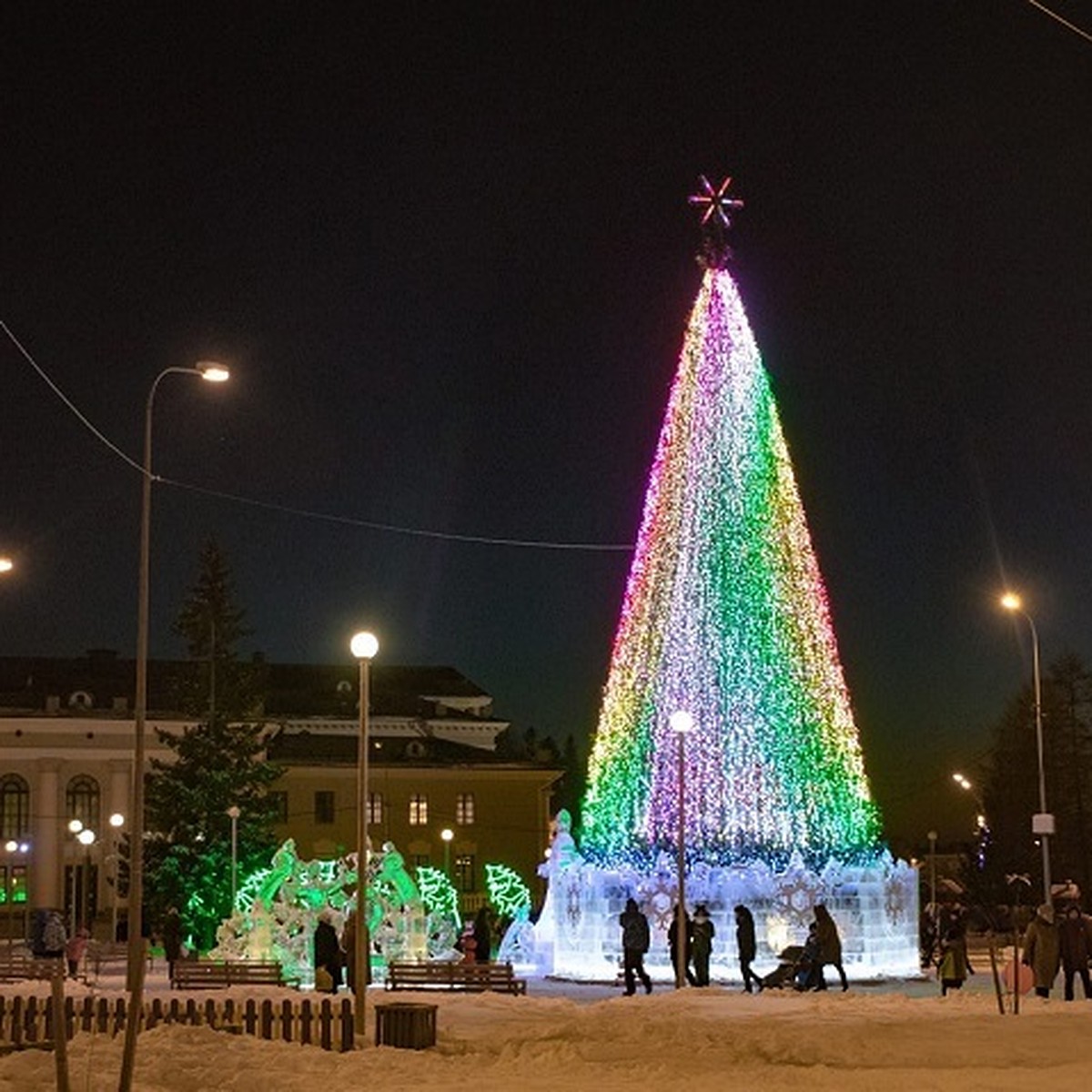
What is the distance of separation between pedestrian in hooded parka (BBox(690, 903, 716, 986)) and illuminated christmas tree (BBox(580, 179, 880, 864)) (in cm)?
229

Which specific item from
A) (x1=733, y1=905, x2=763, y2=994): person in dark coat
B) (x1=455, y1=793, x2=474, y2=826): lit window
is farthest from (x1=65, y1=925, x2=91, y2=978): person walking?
(x1=455, y1=793, x2=474, y2=826): lit window

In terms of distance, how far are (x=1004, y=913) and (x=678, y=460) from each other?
79.6 ft

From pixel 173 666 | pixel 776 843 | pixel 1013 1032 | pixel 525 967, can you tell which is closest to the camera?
pixel 1013 1032

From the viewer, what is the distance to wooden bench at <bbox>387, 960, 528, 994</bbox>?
26.1 metres

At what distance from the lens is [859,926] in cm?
3122

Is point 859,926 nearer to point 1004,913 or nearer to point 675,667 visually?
point 675,667

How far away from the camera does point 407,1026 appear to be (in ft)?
61.4

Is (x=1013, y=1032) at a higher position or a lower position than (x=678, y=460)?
lower

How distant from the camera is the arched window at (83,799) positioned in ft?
276

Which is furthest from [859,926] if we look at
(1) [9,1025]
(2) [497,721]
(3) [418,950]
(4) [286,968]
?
(2) [497,721]

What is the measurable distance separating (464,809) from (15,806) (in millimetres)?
21471

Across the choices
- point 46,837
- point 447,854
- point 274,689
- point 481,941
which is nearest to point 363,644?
point 481,941

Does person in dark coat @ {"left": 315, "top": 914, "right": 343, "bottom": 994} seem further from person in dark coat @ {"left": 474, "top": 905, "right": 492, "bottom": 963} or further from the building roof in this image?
the building roof

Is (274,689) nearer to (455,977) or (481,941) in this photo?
(481,941)
